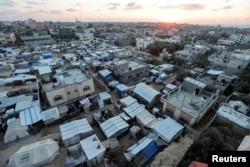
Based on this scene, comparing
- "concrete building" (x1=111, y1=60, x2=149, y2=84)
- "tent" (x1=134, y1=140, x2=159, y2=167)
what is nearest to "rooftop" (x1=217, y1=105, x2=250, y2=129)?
"tent" (x1=134, y1=140, x2=159, y2=167)

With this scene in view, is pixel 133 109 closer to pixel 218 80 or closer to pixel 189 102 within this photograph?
pixel 189 102

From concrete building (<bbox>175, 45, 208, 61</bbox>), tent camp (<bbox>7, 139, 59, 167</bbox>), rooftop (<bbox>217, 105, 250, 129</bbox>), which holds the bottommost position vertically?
tent camp (<bbox>7, 139, 59, 167</bbox>)

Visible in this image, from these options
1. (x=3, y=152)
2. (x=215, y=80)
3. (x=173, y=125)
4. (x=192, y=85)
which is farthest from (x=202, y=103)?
(x=3, y=152)

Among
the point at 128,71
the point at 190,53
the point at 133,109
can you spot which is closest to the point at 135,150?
the point at 133,109

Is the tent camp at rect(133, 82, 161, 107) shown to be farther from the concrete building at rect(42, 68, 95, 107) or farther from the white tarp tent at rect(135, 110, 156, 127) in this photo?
the concrete building at rect(42, 68, 95, 107)

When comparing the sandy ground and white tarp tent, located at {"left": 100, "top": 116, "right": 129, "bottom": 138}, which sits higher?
white tarp tent, located at {"left": 100, "top": 116, "right": 129, "bottom": 138}
